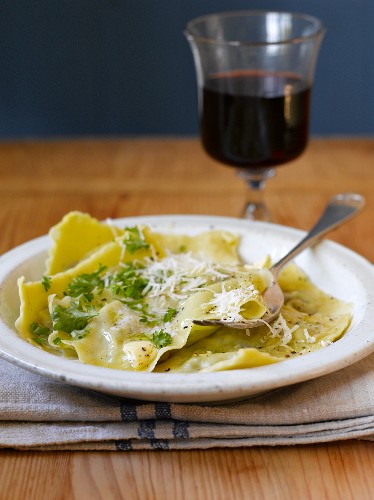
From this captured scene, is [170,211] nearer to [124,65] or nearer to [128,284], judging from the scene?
[128,284]

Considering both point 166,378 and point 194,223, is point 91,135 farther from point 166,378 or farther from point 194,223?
point 166,378

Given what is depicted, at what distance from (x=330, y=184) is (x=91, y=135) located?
1.60m

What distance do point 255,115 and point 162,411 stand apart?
113 cm

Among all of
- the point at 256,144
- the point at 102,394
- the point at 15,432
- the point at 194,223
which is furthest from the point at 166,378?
the point at 256,144

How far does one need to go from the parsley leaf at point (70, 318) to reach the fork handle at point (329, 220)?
1.48 feet

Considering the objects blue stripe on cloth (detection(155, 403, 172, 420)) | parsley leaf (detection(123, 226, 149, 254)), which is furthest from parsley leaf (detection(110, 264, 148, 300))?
blue stripe on cloth (detection(155, 403, 172, 420))

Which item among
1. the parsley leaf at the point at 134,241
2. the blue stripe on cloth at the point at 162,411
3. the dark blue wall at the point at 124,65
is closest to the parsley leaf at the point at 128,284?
the parsley leaf at the point at 134,241

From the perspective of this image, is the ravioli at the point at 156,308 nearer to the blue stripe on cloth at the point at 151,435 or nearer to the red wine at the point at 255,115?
the blue stripe on cloth at the point at 151,435

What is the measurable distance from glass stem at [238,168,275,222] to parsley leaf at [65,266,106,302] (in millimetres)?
799

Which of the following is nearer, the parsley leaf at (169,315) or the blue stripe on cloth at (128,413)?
the blue stripe on cloth at (128,413)

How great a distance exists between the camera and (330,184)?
288 cm

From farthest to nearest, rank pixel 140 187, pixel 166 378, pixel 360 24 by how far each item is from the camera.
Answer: pixel 360 24, pixel 140 187, pixel 166 378

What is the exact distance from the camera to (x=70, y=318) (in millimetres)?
1557

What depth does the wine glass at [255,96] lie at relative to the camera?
219 cm
